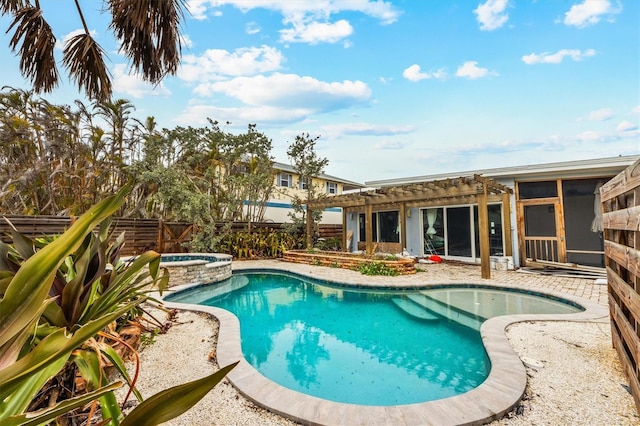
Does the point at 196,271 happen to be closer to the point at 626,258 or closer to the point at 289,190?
the point at 626,258

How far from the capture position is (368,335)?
553 centimetres

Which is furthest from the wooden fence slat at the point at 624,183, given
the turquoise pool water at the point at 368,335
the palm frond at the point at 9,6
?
A: the palm frond at the point at 9,6

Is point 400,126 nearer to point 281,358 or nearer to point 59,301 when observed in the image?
point 281,358

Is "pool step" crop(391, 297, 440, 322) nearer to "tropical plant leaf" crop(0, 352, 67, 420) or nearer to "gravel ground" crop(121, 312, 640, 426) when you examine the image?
"gravel ground" crop(121, 312, 640, 426)

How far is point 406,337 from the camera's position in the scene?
17.8 ft

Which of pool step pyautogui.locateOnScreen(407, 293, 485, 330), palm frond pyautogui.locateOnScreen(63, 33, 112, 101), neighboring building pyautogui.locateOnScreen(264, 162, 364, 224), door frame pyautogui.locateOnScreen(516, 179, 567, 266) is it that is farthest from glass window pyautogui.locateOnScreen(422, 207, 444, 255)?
palm frond pyautogui.locateOnScreen(63, 33, 112, 101)

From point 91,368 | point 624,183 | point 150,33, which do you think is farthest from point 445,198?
point 91,368

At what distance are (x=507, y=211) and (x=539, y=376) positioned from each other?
28.2ft

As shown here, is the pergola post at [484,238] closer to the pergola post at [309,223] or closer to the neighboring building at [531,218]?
the neighboring building at [531,218]

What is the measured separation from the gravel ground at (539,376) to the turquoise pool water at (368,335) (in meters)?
0.72

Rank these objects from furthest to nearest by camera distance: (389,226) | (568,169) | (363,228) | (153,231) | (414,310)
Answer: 1. (363,228)
2. (389,226)
3. (153,231)
4. (568,169)
5. (414,310)

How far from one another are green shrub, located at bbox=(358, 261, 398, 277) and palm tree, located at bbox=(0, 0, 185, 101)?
311 inches

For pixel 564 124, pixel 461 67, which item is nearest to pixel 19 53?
pixel 461 67

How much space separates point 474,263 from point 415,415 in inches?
421
